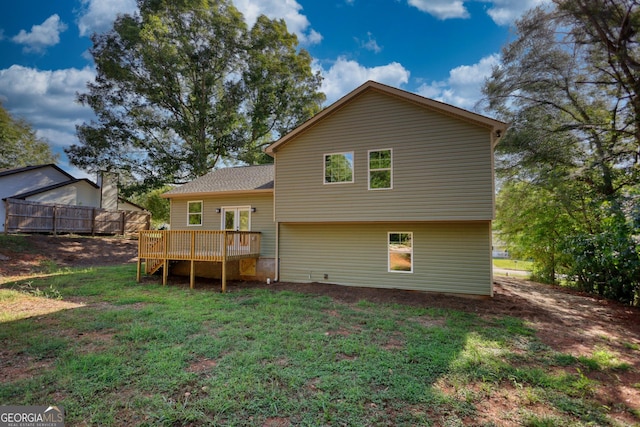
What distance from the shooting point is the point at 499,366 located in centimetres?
419

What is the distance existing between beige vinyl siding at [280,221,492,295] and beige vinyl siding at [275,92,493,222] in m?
0.85

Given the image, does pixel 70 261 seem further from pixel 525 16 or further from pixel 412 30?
pixel 525 16

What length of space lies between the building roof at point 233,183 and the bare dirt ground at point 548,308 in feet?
11.8

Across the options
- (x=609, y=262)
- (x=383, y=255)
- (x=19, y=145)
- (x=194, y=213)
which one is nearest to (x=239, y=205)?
(x=194, y=213)

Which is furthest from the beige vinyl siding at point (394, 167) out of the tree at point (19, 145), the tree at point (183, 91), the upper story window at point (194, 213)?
the tree at point (19, 145)

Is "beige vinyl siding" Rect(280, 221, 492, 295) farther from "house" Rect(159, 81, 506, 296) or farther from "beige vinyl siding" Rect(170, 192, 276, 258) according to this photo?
"beige vinyl siding" Rect(170, 192, 276, 258)

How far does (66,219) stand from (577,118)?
2609 centimetres

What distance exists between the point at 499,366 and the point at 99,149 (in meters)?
24.2

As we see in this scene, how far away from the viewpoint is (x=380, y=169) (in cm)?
899

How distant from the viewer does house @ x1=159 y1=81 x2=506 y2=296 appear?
809 centimetres

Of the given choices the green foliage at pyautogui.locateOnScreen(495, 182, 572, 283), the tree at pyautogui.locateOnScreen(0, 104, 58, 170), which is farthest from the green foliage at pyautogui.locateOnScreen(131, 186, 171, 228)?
the green foliage at pyautogui.locateOnScreen(495, 182, 572, 283)

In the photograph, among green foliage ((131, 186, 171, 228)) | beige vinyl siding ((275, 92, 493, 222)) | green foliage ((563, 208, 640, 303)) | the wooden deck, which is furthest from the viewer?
green foliage ((131, 186, 171, 228))

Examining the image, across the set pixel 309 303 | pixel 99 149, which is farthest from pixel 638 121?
pixel 99 149

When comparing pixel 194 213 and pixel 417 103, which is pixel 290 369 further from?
pixel 194 213
